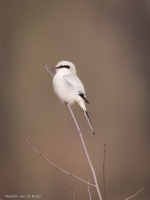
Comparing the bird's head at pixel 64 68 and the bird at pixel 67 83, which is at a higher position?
the bird's head at pixel 64 68

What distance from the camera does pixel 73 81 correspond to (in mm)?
1487

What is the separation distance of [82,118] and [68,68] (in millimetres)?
1733

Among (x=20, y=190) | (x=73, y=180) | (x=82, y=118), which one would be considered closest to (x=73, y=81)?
(x=82, y=118)

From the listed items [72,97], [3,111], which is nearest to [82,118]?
[3,111]

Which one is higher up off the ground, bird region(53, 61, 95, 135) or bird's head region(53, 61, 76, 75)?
bird's head region(53, 61, 76, 75)

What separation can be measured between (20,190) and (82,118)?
0.94 metres

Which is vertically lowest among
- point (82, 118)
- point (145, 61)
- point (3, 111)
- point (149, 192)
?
point (149, 192)

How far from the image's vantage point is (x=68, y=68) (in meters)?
1.50

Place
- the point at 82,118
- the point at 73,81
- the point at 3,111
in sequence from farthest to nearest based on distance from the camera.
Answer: the point at 3,111 < the point at 82,118 < the point at 73,81

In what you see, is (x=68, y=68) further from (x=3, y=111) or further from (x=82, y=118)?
(x=3, y=111)

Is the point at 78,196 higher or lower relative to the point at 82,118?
lower

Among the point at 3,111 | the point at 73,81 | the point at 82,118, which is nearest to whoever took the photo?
the point at 73,81

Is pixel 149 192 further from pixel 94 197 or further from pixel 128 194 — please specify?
pixel 94 197

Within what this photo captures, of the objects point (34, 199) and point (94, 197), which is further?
point (34, 199)
